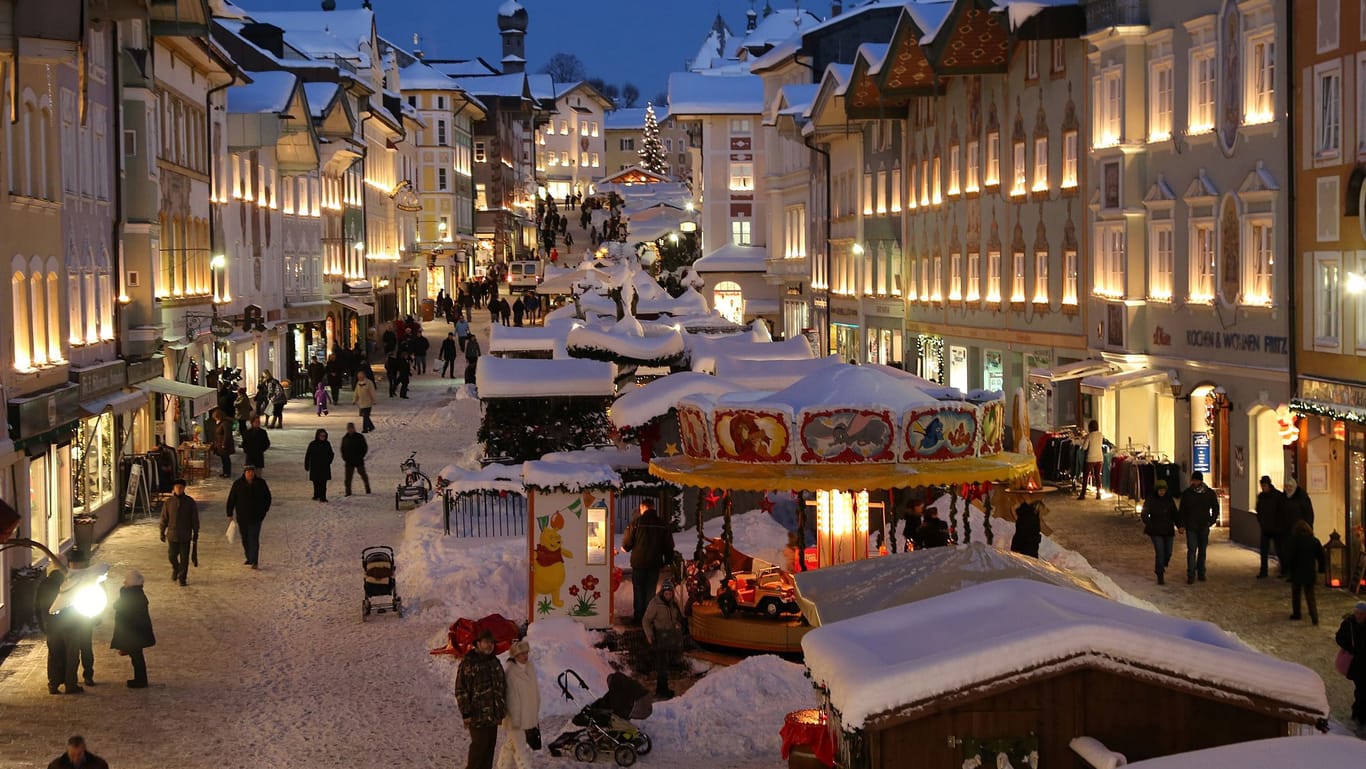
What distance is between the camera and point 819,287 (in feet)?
210

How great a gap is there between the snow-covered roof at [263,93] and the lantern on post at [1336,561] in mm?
32647

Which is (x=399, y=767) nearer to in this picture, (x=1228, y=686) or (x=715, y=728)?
(x=715, y=728)

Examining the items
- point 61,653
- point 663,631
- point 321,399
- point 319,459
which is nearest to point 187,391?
point 319,459

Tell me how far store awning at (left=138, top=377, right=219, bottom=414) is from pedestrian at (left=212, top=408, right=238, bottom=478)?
855 mm

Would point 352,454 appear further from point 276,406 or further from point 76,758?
point 76,758

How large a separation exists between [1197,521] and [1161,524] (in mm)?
446

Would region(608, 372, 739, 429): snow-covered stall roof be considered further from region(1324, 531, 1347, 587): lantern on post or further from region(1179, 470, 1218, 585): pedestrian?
region(1324, 531, 1347, 587): lantern on post

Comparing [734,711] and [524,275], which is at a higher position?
[524,275]

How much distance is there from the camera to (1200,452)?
2966 cm

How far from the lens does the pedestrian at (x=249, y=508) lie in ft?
83.1

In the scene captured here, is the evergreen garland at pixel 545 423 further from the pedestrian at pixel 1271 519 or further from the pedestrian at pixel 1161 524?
the pedestrian at pixel 1271 519

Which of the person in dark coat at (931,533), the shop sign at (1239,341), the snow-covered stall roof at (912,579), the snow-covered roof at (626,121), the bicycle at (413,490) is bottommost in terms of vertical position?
the bicycle at (413,490)

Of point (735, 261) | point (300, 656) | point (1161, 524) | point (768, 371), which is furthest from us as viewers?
point (735, 261)

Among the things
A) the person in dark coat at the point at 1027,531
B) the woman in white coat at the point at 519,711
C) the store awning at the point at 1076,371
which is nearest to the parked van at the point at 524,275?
the store awning at the point at 1076,371
